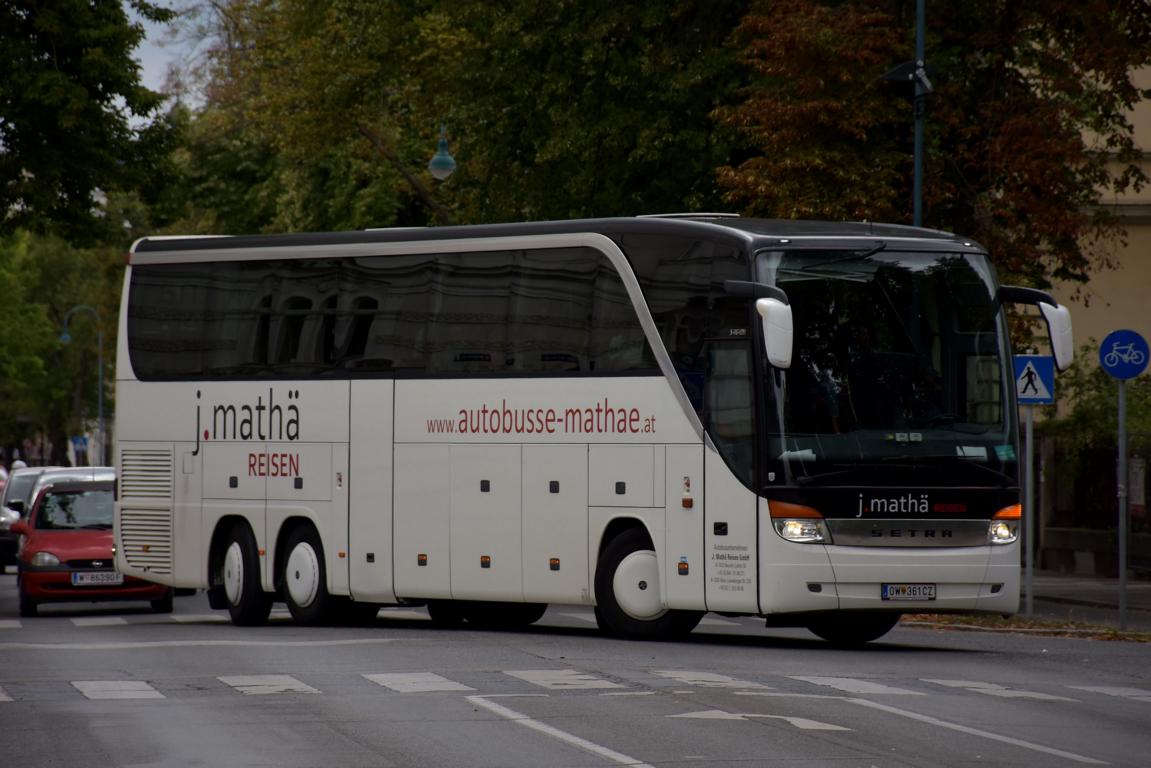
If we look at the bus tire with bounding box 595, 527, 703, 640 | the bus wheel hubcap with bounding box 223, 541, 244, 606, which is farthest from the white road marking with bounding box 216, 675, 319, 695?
the bus wheel hubcap with bounding box 223, 541, 244, 606

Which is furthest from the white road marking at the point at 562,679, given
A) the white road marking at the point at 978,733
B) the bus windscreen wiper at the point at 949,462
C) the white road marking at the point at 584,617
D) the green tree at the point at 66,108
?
the green tree at the point at 66,108

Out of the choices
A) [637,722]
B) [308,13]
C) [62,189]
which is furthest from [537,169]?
[637,722]

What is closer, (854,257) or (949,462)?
(949,462)

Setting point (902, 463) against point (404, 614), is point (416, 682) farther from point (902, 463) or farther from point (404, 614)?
point (404, 614)

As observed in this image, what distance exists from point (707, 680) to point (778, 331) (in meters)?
3.37

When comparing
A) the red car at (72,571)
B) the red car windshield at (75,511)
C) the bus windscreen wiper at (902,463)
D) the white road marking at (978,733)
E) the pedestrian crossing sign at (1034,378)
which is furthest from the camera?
the red car windshield at (75,511)

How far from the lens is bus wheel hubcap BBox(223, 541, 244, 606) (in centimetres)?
2422

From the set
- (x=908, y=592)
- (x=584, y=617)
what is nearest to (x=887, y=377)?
(x=908, y=592)

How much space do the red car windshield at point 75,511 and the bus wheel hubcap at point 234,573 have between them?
5358mm

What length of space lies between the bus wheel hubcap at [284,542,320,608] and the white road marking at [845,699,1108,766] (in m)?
9.91

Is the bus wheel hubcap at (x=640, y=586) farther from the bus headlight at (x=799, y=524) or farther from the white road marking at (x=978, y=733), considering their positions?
the white road marking at (x=978, y=733)

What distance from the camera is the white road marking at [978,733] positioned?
11875mm

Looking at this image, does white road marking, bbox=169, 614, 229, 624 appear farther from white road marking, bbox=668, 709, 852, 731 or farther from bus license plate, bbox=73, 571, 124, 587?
white road marking, bbox=668, 709, 852, 731

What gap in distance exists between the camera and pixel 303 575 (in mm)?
23453
